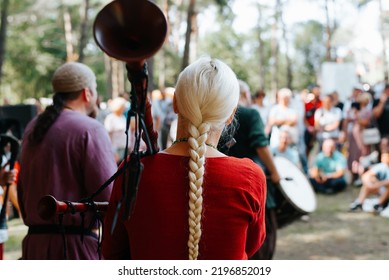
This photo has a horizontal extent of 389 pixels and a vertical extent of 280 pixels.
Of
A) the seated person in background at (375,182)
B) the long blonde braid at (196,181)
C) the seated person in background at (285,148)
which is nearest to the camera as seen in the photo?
the long blonde braid at (196,181)

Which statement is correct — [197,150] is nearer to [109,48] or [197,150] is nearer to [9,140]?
[109,48]

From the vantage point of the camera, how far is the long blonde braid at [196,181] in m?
1.93

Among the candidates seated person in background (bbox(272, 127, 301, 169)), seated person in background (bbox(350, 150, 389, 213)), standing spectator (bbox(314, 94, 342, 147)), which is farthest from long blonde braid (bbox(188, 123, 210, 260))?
standing spectator (bbox(314, 94, 342, 147))

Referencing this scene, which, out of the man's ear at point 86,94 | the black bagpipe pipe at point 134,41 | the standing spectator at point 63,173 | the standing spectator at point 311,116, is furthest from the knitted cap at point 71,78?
the standing spectator at point 311,116

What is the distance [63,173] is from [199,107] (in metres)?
1.19

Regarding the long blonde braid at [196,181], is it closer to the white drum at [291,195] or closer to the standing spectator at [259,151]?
the standing spectator at [259,151]

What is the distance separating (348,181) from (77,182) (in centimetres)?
899

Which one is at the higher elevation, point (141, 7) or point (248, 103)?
point (141, 7)

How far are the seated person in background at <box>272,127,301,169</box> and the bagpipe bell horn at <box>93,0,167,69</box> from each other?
7065 millimetres

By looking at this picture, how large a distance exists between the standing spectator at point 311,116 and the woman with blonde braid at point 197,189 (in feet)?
32.6

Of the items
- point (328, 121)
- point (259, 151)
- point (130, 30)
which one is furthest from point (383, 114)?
point (130, 30)

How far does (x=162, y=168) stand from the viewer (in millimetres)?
1972

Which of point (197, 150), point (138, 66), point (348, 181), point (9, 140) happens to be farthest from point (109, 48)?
point (348, 181)
